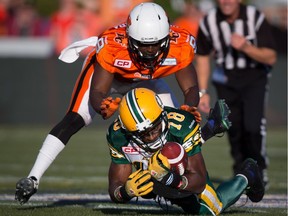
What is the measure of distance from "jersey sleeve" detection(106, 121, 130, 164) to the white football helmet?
688 millimetres

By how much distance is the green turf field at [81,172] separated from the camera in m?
6.65

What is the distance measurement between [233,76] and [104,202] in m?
2.43

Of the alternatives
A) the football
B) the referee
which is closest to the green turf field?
the referee

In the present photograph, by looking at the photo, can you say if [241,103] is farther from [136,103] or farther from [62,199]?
[136,103]

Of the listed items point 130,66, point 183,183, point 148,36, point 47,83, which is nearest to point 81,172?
point 130,66

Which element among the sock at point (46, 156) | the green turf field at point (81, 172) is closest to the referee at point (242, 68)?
the green turf field at point (81, 172)

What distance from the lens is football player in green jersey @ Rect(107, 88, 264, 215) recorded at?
5734mm

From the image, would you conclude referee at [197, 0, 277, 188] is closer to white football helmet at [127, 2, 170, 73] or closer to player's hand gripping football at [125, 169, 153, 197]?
white football helmet at [127, 2, 170, 73]

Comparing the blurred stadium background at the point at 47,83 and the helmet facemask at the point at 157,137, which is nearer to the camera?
the helmet facemask at the point at 157,137

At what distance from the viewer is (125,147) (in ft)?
20.0

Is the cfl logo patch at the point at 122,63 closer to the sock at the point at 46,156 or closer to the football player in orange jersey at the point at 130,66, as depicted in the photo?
the football player in orange jersey at the point at 130,66

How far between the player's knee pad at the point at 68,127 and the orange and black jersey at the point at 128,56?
1.53ft

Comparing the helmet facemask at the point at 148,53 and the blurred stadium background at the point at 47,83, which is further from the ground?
the helmet facemask at the point at 148,53

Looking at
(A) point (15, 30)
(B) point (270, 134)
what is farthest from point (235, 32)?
(A) point (15, 30)
